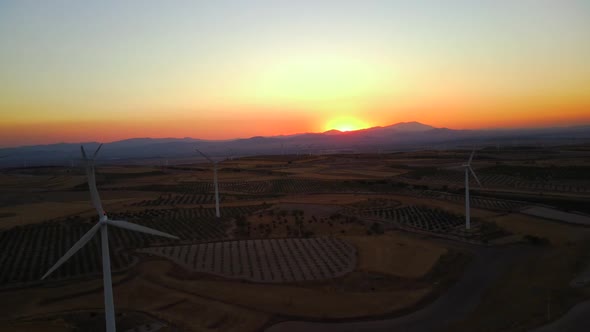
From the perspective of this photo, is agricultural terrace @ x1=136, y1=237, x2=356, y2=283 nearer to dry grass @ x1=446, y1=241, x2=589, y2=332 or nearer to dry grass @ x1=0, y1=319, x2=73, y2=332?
dry grass @ x1=446, y1=241, x2=589, y2=332

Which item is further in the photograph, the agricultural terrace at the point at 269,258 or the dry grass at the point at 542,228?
the dry grass at the point at 542,228

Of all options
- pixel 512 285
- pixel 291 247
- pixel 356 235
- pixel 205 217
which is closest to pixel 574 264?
pixel 512 285

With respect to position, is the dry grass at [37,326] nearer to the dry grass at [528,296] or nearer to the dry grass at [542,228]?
the dry grass at [528,296]

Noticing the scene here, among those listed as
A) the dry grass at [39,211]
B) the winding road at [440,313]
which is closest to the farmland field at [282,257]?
the dry grass at [39,211]

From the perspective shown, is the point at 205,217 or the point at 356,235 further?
the point at 205,217

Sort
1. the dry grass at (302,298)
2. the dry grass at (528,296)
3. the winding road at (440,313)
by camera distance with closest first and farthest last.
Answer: the dry grass at (528,296) → the winding road at (440,313) → the dry grass at (302,298)

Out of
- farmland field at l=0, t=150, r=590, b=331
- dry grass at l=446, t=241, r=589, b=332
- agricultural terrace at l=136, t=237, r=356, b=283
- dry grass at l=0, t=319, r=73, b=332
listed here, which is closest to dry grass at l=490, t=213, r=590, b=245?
farmland field at l=0, t=150, r=590, b=331

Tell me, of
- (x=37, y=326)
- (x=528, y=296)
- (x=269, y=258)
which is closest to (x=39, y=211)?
(x=269, y=258)

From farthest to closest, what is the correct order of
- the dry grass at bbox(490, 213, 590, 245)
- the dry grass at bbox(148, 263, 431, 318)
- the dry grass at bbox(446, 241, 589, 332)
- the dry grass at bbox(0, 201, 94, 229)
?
1. the dry grass at bbox(0, 201, 94, 229)
2. the dry grass at bbox(490, 213, 590, 245)
3. the dry grass at bbox(148, 263, 431, 318)
4. the dry grass at bbox(446, 241, 589, 332)

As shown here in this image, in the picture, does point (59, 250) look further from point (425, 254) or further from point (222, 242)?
point (425, 254)
